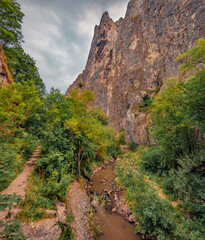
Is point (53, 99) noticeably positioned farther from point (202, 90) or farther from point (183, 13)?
point (183, 13)

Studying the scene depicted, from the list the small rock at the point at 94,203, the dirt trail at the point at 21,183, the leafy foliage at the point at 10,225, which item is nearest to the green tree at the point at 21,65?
the dirt trail at the point at 21,183

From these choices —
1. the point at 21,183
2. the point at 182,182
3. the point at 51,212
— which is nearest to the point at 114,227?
the point at 51,212

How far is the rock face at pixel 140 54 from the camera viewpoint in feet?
78.7

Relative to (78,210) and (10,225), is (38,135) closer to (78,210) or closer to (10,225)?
(78,210)

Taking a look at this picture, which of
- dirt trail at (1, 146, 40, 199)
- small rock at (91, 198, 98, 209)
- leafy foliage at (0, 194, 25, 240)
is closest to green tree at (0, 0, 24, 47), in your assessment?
dirt trail at (1, 146, 40, 199)

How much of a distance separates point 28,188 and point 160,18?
155 feet

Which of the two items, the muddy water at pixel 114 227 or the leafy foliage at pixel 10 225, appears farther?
the muddy water at pixel 114 227

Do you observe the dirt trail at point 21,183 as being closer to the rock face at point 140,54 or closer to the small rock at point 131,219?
the small rock at point 131,219

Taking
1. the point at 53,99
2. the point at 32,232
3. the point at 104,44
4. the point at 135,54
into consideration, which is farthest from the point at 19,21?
the point at 104,44

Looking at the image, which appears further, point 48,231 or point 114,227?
point 114,227

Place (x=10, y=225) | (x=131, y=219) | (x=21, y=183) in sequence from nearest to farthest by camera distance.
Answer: (x=10, y=225), (x=21, y=183), (x=131, y=219)

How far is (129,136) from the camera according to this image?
2817cm

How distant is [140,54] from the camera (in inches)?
1332

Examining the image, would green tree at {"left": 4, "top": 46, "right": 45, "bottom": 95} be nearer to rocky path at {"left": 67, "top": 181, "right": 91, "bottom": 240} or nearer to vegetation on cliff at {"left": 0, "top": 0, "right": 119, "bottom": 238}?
vegetation on cliff at {"left": 0, "top": 0, "right": 119, "bottom": 238}
